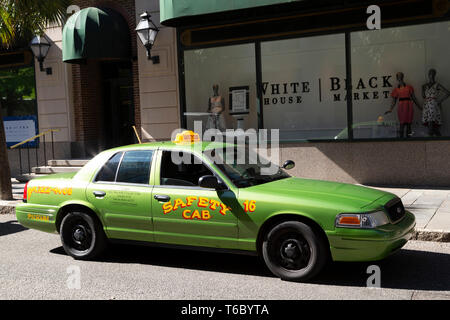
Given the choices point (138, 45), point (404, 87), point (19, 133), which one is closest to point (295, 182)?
point (404, 87)

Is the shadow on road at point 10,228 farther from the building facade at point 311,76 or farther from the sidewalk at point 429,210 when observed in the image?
the sidewalk at point 429,210

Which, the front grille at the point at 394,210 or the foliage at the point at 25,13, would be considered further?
the foliage at the point at 25,13

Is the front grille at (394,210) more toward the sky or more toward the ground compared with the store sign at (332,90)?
more toward the ground

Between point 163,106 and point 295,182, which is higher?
point 163,106

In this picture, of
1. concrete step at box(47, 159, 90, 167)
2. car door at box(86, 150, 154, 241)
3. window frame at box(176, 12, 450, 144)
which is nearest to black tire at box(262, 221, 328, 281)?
car door at box(86, 150, 154, 241)

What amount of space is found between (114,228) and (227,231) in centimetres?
155

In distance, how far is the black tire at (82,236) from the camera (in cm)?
649

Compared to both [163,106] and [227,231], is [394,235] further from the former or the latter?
[163,106]

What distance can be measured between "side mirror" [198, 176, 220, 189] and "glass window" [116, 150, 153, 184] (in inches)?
36.2

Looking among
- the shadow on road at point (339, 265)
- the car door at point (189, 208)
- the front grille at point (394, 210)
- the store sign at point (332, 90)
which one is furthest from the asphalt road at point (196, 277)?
the store sign at point (332, 90)

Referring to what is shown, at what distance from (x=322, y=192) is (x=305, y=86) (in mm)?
7796

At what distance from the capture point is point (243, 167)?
6.21m

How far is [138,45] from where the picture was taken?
47.1 ft

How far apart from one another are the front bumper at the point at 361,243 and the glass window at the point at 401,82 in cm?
712
